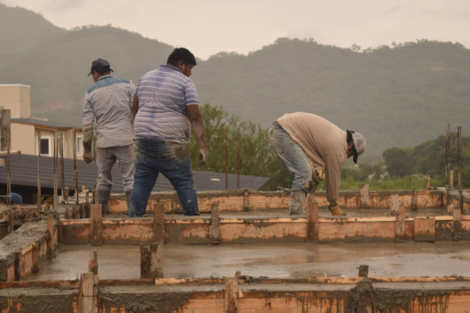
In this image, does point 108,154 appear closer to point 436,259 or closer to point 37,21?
point 436,259

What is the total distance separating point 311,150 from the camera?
7344mm

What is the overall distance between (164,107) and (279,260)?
6.04 feet

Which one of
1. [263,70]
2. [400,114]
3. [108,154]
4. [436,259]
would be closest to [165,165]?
[108,154]

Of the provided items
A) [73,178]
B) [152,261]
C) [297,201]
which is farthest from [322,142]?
[73,178]

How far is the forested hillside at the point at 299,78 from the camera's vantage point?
12575 centimetres

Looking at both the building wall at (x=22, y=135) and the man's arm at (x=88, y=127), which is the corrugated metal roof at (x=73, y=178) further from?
the building wall at (x=22, y=135)

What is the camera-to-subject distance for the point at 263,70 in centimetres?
15350

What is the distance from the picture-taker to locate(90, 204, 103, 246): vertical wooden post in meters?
6.12

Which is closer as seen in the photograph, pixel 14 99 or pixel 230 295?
pixel 230 295

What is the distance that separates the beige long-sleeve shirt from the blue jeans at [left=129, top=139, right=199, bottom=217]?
1.23m

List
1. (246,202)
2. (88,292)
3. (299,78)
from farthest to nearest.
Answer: (299,78) → (246,202) → (88,292)

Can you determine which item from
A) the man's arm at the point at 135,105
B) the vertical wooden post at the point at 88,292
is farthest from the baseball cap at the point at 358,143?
the vertical wooden post at the point at 88,292

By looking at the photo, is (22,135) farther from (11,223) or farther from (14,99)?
(11,223)

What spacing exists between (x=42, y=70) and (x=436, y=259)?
157 meters
